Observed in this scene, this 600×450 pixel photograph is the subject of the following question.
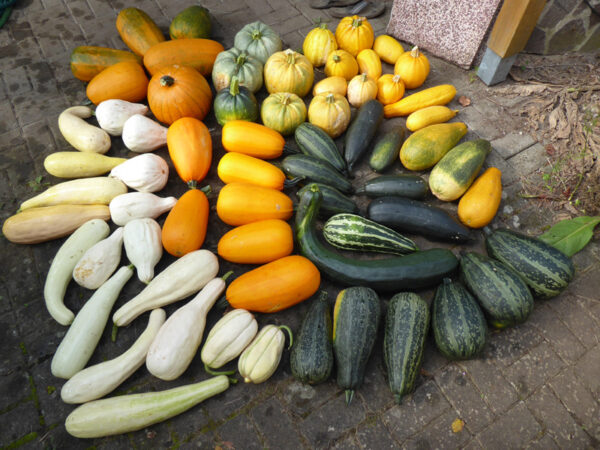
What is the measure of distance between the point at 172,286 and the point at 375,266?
1371 mm

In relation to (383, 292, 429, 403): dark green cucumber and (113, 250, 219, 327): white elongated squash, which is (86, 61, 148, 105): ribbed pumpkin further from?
(383, 292, 429, 403): dark green cucumber

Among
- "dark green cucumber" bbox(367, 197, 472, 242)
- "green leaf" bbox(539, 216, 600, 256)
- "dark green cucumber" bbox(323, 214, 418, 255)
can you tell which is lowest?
"dark green cucumber" bbox(323, 214, 418, 255)

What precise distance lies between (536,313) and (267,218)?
2045 mm

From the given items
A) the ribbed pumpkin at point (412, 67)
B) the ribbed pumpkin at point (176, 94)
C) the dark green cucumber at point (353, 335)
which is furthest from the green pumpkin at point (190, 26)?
the dark green cucumber at point (353, 335)

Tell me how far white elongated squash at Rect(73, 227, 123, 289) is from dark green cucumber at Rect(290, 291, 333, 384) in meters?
1.44

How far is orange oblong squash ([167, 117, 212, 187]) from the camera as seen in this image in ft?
10.6

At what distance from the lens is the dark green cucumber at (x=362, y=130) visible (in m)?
3.42

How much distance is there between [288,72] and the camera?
12.4 feet

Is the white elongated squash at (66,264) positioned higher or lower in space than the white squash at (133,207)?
lower

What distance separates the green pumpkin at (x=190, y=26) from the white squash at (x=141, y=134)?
149cm

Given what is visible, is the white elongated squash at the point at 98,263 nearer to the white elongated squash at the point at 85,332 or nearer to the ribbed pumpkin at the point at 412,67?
the white elongated squash at the point at 85,332

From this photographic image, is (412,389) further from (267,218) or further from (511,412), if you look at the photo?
(267,218)

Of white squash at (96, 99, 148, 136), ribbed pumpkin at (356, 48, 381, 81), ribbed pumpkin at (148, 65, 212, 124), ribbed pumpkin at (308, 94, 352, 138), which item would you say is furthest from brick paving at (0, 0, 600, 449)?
ribbed pumpkin at (356, 48, 381, 81)

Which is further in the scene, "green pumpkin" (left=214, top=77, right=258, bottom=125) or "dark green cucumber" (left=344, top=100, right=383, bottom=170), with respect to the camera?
"green pumpkin" (left=214, top=77, right=258, bottom=125)
